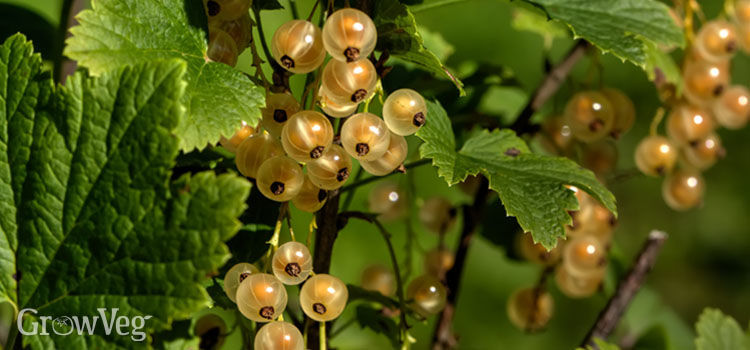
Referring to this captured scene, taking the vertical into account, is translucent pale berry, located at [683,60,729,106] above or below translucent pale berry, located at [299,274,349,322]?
above

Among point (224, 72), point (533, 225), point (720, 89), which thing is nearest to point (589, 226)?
point (720, 89)

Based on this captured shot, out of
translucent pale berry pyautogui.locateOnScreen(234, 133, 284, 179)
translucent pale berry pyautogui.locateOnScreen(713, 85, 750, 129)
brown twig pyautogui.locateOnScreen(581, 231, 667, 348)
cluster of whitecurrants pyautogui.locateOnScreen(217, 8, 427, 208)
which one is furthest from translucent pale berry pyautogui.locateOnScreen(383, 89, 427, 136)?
translucent pale berry pyautogui.locateOnScreen(713, 85, 750, 129)

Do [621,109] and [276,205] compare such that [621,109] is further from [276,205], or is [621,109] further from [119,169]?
[119,169]

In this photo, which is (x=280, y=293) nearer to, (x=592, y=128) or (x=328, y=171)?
(x=328, y=171)

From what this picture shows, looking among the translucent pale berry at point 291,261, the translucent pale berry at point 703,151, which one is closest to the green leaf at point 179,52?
the translucent pale berry at point 291,261

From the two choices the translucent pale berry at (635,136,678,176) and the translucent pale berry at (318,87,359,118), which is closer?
the translucent pale berry at (318,87,359,118)

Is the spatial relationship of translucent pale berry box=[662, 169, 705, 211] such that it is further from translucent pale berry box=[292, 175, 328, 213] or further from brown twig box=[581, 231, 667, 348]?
translucent pale berry box=[292, 175, 328, 213]
